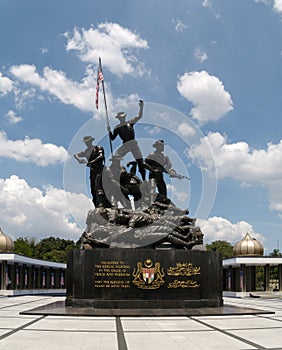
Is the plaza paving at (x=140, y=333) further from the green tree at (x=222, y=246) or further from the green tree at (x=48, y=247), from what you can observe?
the green tree at (x=222, y=246)

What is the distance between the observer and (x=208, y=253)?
13.9m

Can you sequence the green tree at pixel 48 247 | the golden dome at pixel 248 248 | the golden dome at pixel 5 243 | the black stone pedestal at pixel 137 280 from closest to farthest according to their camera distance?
the black stone pedestal at pixel 137 280
the golden dome at pixel 5 243
the golden dome at pixel 248 248
the green tree at pixel 48 247

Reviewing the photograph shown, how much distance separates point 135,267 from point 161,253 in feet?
2.92

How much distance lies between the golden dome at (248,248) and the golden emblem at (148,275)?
19.2 metres

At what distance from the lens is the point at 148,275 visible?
13227 mm

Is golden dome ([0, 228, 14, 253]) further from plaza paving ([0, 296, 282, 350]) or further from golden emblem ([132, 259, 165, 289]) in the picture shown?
plaza paving ([0, 296, 282, 350])

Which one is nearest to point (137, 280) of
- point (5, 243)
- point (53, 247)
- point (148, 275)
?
point (148, 275)

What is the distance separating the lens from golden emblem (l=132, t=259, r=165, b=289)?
518 inches

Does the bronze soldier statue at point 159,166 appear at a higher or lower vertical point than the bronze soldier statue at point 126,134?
lower

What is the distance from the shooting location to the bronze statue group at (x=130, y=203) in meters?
14.1

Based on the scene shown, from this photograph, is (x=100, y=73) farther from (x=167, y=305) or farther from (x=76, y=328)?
(x=76, y=328)

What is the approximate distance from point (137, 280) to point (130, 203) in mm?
3498

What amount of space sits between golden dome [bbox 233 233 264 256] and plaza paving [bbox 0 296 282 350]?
20026mm

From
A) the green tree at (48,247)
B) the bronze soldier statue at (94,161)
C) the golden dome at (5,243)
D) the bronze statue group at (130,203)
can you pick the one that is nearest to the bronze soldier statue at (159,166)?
the bronze statue group at (130,203)
